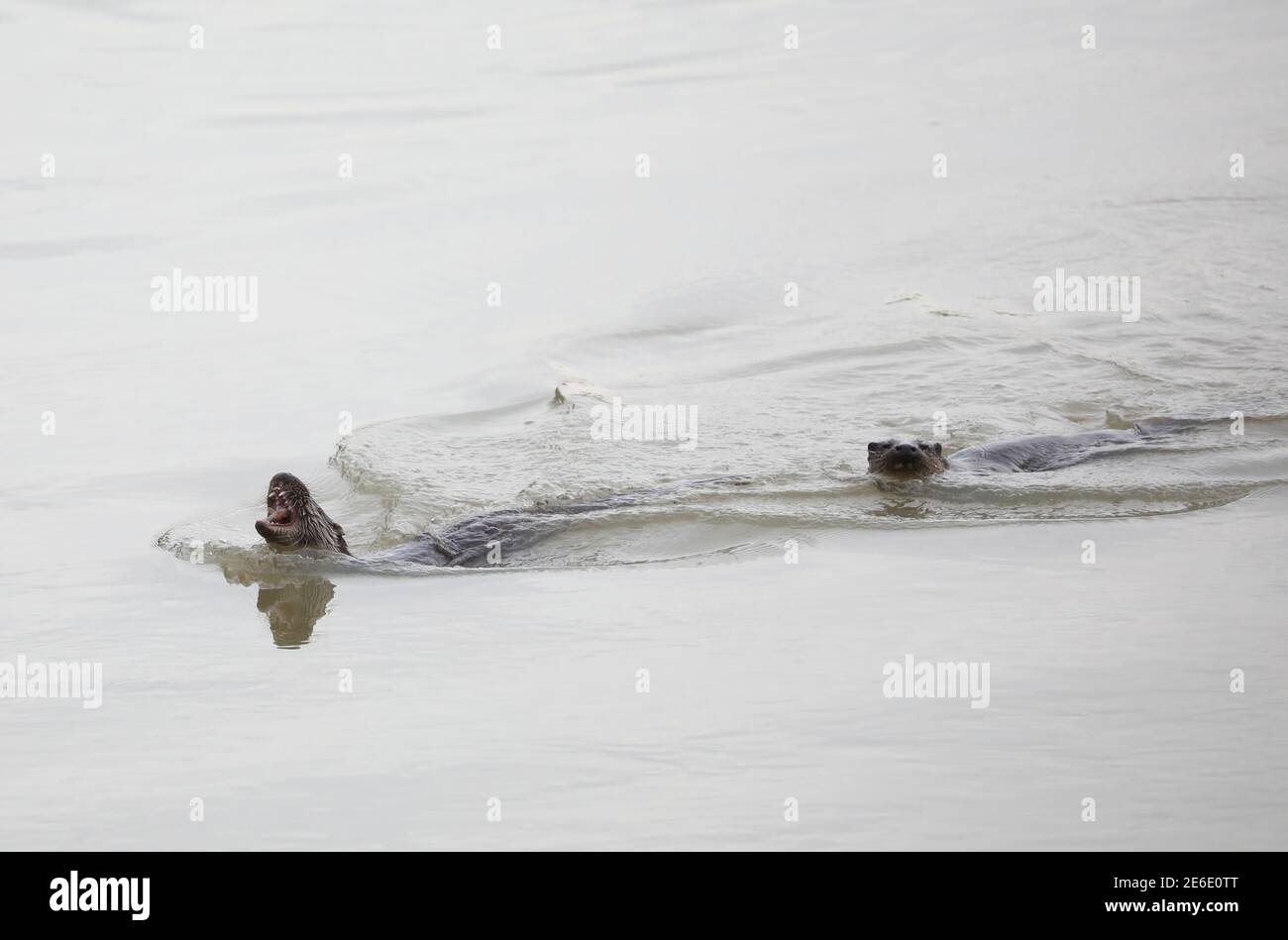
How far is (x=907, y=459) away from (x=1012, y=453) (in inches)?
44.8

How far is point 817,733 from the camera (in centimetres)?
614

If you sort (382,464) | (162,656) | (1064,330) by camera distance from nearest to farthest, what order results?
(162,656) < (382,464) < (1064,330)

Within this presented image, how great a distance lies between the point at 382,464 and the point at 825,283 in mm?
5501

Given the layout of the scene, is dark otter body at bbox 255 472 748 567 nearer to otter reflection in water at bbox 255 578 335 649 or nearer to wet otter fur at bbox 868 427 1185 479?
otter reflection in water at bbox 255 578 335 649

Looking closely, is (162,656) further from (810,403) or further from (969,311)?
(969,311)

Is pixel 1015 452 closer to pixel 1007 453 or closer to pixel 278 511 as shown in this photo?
pixel 1007 453

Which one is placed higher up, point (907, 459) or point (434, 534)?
point (907, 459)

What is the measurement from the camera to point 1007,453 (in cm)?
1086

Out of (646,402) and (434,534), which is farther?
(646,402)

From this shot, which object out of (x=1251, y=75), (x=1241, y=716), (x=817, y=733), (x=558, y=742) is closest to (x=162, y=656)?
(x=558, y=742)

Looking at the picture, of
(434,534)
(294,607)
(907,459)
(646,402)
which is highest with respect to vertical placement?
(646,402)

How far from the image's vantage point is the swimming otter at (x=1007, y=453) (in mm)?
10125

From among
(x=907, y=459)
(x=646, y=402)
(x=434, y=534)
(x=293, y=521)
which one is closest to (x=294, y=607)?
(x=293, y=521)

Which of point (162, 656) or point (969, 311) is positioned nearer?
point (162, 656)
